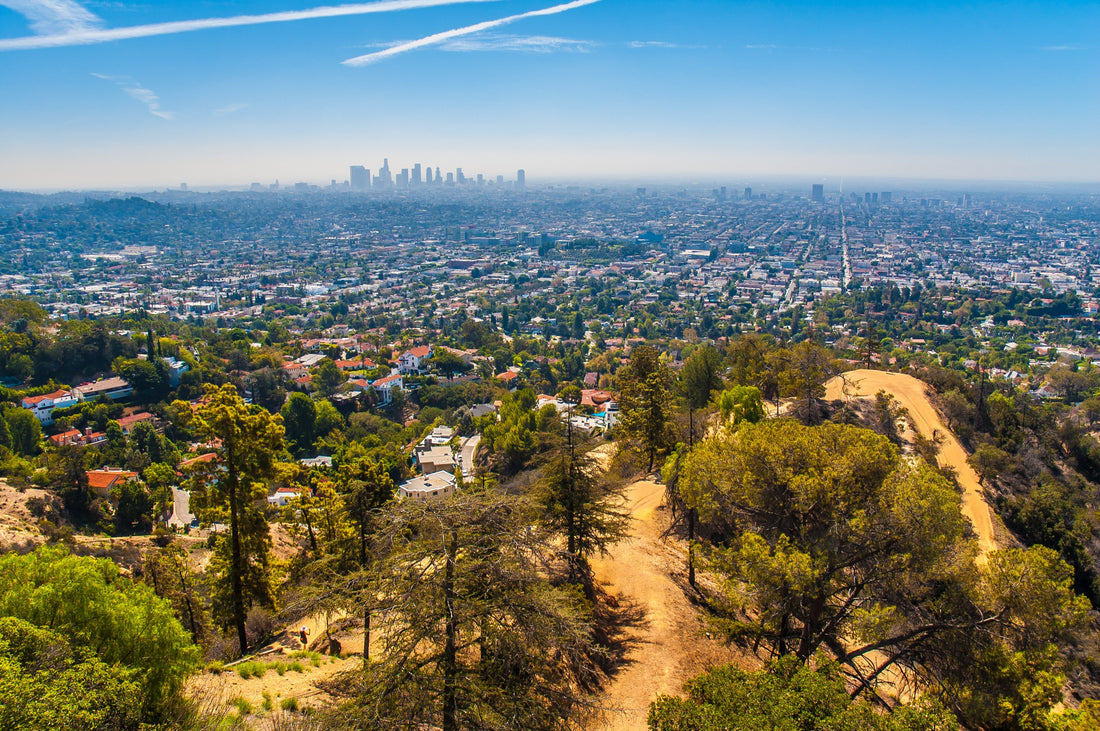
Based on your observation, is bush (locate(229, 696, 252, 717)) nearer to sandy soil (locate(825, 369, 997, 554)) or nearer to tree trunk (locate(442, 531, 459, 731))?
tree trunk (locate(442, 531, 459, 731))

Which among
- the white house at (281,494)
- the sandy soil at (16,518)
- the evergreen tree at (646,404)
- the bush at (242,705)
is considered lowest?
the white house at (281,494)

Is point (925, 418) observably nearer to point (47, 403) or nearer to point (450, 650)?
point (450, 650)

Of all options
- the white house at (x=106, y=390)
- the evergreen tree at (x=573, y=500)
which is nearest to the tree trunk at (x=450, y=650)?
the evergreen tree at (x=573, y=500)

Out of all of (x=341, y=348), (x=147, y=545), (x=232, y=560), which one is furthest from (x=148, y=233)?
(x=232, y=560)

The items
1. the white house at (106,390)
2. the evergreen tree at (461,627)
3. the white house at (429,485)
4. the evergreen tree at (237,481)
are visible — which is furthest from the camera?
the white house at (106,390)

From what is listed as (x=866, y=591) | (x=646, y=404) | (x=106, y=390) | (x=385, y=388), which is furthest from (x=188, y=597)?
Answer: (x=106, y=390)

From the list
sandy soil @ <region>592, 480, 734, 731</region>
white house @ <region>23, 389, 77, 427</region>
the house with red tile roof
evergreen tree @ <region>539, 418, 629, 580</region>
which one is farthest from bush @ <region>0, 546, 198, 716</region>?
white house @ <region>23, 389, 77, 427</region>

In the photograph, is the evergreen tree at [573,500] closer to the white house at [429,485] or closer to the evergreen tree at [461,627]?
the evergreen tree at [461,627]

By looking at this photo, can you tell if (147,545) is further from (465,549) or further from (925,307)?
(925,307)
